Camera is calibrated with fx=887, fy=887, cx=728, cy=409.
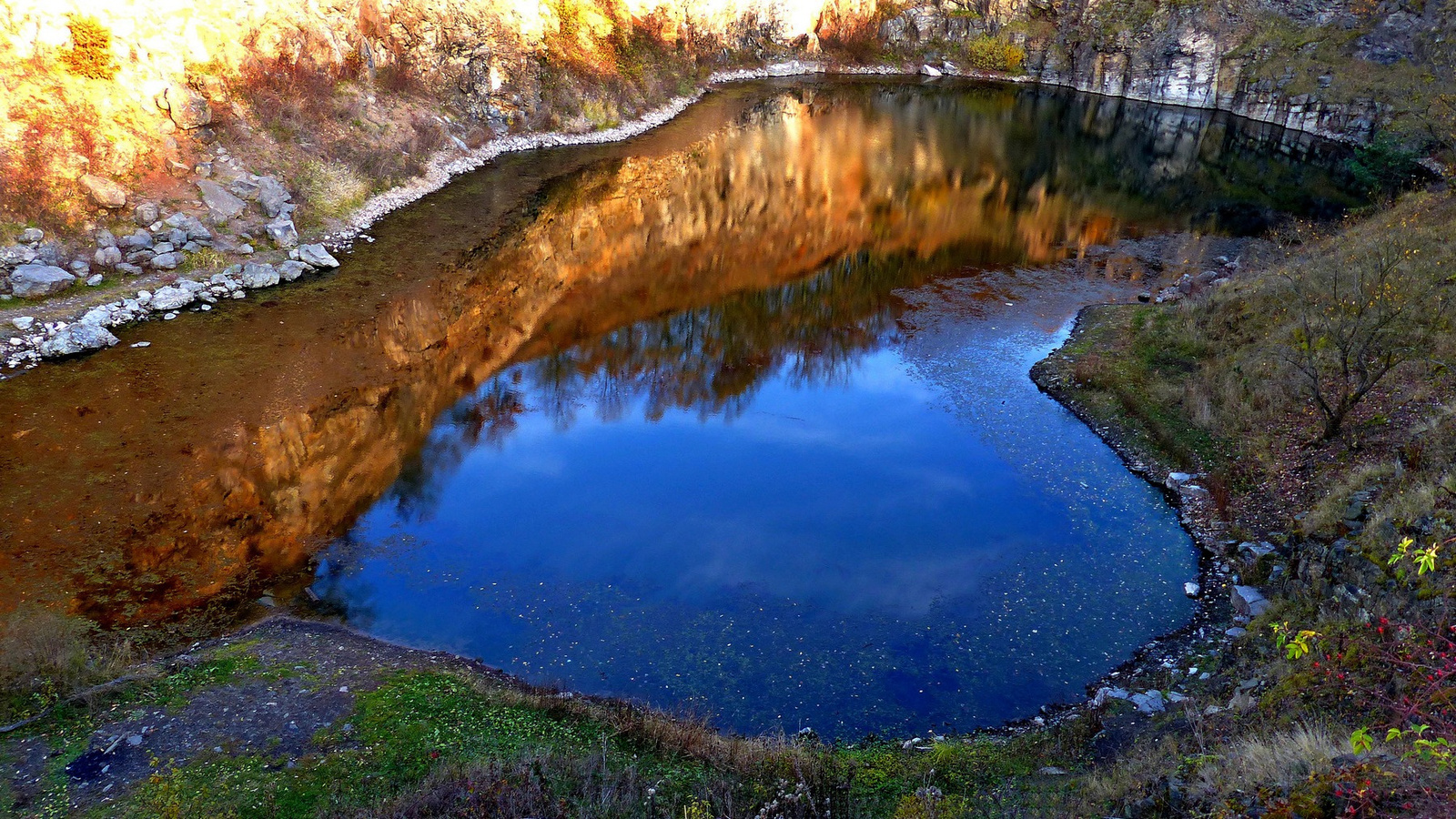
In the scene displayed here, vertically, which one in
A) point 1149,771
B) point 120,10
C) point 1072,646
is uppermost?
point 120,10

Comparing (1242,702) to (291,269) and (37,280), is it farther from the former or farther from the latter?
(37,280)

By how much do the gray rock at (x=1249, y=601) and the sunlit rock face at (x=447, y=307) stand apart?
17033 mm

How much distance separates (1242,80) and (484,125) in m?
67.0

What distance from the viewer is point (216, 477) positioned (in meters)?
21.2

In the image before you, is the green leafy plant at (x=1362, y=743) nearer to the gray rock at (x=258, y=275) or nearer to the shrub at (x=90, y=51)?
the gray rock at (x=258, y=275)

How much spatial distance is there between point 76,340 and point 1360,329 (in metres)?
35.8

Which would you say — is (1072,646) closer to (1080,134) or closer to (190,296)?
(190,296)

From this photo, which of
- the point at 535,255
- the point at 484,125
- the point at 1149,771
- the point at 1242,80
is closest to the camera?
the point at 1149,771

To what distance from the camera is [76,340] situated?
1041 inches

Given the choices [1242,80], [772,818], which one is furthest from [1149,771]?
[1242,80]

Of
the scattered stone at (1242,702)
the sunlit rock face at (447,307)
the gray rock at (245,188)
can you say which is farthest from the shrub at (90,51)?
the scattered stone at (1242,702)

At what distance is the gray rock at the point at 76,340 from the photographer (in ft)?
85.3

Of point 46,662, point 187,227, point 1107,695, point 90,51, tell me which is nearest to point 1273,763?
point 1107,695

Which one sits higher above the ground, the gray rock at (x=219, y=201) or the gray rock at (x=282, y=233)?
the gray rock at (x=219, y=201)
